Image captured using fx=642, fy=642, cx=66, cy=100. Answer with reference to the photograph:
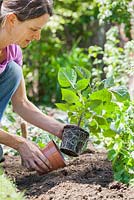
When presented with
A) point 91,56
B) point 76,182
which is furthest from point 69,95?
point 91,56

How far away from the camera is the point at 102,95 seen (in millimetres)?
3561

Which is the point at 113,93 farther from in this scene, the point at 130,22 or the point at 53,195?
the point at 130,22

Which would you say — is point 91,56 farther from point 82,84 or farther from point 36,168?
point 36,168

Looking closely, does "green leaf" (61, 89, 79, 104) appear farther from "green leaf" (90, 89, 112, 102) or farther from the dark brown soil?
the dark brown soil

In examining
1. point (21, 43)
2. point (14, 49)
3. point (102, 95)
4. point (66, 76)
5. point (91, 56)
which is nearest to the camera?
point (21, 43)

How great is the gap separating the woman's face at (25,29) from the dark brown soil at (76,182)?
0.76 m

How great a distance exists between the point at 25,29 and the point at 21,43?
0.10 m

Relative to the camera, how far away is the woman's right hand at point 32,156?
346cm

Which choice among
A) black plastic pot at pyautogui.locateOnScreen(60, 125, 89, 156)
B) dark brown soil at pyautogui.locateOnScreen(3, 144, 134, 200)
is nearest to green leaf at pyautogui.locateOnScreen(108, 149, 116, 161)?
dark brown soil at pyautogui.locateOnScreen(3, 144, 134, 200)

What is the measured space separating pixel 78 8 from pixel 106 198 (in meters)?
6.21

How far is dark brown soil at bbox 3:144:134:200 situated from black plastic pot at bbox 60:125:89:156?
0.34ft

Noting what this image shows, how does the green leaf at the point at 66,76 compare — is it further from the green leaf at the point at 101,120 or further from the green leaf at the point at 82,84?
the green leaf at the point at 101,120

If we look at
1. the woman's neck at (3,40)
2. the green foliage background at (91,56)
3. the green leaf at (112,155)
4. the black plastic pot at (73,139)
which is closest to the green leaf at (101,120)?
the green foliage background at (91,56)

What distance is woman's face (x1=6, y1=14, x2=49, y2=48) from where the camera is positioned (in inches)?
133
